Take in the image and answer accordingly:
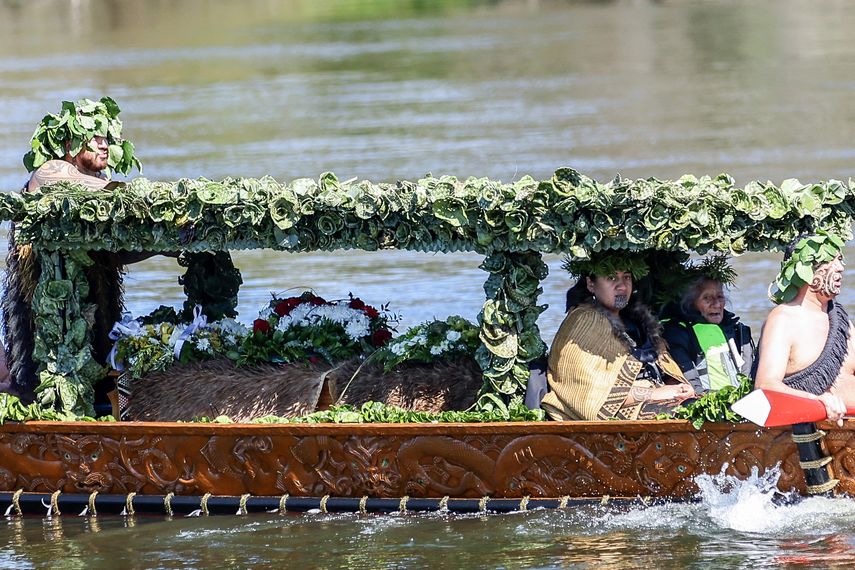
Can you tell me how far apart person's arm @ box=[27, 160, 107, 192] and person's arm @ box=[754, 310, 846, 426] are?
13.7ft

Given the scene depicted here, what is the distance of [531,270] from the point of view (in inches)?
375

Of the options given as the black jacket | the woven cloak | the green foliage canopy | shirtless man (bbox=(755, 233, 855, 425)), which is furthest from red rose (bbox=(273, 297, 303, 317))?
the woven cloak

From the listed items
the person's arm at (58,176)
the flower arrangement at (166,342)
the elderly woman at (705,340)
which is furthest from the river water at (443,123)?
Result: the person's arm at (58,176)

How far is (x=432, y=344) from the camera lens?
10.2 meters

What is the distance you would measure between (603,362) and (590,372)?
11cm

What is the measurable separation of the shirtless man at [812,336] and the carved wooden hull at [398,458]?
29 centimetres

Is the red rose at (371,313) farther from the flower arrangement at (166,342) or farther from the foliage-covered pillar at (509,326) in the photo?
the foliage-covered pillar at (509,326)

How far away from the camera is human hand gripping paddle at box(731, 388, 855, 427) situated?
8648 mm

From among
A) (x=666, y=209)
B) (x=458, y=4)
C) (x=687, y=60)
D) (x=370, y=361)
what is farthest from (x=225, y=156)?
(x=458, y=4)

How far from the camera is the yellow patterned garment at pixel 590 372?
9461 mm

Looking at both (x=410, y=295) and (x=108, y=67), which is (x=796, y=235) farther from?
(x=108, y=67)

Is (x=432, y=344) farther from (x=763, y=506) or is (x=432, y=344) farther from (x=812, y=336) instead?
(x=812, y=336)

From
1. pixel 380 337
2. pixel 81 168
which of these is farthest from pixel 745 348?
pixel 81 168

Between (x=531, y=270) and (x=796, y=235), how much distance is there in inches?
59.9
